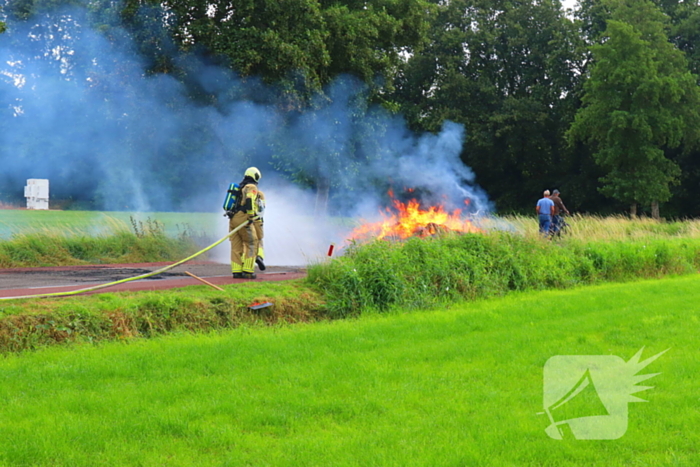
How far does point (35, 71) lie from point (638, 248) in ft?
52.1

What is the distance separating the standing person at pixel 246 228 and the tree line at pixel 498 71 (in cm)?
939

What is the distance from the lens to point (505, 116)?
146 ft

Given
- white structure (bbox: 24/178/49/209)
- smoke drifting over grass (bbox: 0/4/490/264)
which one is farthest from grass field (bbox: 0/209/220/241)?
smoke drifting over grass (bbox: 0/4/490/264)

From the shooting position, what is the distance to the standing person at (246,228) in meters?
12.1

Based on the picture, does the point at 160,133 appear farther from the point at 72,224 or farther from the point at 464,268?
the point at 464,268

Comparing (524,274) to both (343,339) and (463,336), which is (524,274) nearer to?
(463,336)

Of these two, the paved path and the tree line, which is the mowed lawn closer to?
the paved path

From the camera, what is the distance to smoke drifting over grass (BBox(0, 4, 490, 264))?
771 inches

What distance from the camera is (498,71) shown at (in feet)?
159

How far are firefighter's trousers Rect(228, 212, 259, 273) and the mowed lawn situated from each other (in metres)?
3.47

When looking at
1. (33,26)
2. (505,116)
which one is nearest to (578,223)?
(33,26)

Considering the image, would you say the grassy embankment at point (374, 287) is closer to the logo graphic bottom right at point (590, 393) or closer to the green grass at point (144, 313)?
the green grass at point (144, 313)

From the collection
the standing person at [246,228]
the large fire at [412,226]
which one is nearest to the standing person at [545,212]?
the large fire at [412,226]

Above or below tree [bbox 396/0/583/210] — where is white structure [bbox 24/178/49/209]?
below
